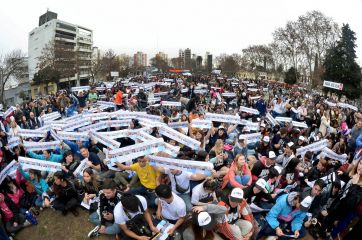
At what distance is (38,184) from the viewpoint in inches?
270

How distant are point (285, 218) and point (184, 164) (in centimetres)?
207

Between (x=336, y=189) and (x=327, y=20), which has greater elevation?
(x=327, y=20)

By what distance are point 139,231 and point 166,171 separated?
126cm

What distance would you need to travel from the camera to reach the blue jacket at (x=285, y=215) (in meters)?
5.41

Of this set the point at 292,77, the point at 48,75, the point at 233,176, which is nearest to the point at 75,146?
the point at 233,176

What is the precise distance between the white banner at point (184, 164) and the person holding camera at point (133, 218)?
86 cm

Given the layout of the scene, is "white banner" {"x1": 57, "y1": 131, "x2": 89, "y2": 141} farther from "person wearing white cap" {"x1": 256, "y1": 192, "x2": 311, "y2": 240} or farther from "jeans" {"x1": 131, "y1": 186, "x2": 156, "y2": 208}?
"person wearing white cap" {"x1": 256, "y1": 192, "x2": 311, "y2": 240}

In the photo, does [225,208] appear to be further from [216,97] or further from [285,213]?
[216,97]

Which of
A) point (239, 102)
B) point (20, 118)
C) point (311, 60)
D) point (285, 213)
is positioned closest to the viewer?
point (285, 213)

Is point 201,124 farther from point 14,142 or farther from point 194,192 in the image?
point 14,142

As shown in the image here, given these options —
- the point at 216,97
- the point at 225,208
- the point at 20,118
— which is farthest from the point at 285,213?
the point at 216,97

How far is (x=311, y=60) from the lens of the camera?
160ft

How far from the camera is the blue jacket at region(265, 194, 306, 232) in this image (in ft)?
17.8

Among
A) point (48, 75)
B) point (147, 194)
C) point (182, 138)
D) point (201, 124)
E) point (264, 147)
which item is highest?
point (48, 75)
